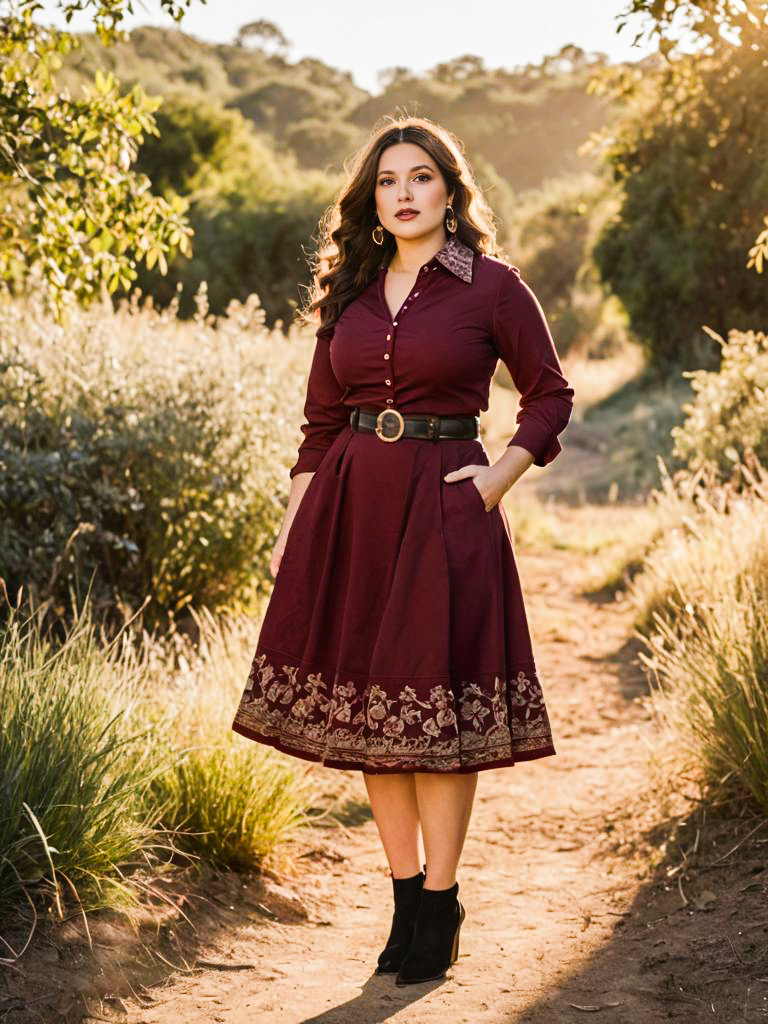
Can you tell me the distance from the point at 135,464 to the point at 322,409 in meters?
3.20

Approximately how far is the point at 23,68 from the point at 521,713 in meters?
3.68

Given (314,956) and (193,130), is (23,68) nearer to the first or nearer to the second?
(314,956)

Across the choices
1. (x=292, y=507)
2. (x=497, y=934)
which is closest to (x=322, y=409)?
(x=292, y=507)

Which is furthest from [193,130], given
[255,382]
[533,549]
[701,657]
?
[701,657]

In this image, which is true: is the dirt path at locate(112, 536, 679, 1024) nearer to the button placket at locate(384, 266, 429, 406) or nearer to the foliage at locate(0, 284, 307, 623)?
the button placket at locate(384, 266, 429, 406)

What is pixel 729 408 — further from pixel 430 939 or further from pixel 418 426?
pixel 430 939

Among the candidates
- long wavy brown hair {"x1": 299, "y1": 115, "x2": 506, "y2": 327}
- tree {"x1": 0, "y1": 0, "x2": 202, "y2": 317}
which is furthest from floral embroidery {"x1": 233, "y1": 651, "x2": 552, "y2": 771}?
tree {"x1": 0, "y1": 0, "x2": 202, "y2": 317}

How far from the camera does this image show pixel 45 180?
17.9 ft

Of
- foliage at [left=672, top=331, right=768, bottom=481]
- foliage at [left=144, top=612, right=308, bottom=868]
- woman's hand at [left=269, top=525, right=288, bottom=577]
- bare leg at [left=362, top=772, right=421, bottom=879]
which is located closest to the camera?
bare leg at [left=362, top=772, right=421, bottom=879]

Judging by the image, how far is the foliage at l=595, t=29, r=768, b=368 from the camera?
1598 centimetres

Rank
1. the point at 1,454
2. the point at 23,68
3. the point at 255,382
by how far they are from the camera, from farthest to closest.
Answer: the point at 255,382
the point at 1,454
the point at 23,68

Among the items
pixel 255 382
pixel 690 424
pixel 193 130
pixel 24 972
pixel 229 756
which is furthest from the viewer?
pixel 193 130

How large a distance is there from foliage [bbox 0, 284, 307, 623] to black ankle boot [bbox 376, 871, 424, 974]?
2761 mm

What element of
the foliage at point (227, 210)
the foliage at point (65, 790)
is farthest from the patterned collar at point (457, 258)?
the foliage at point (227, 210)
